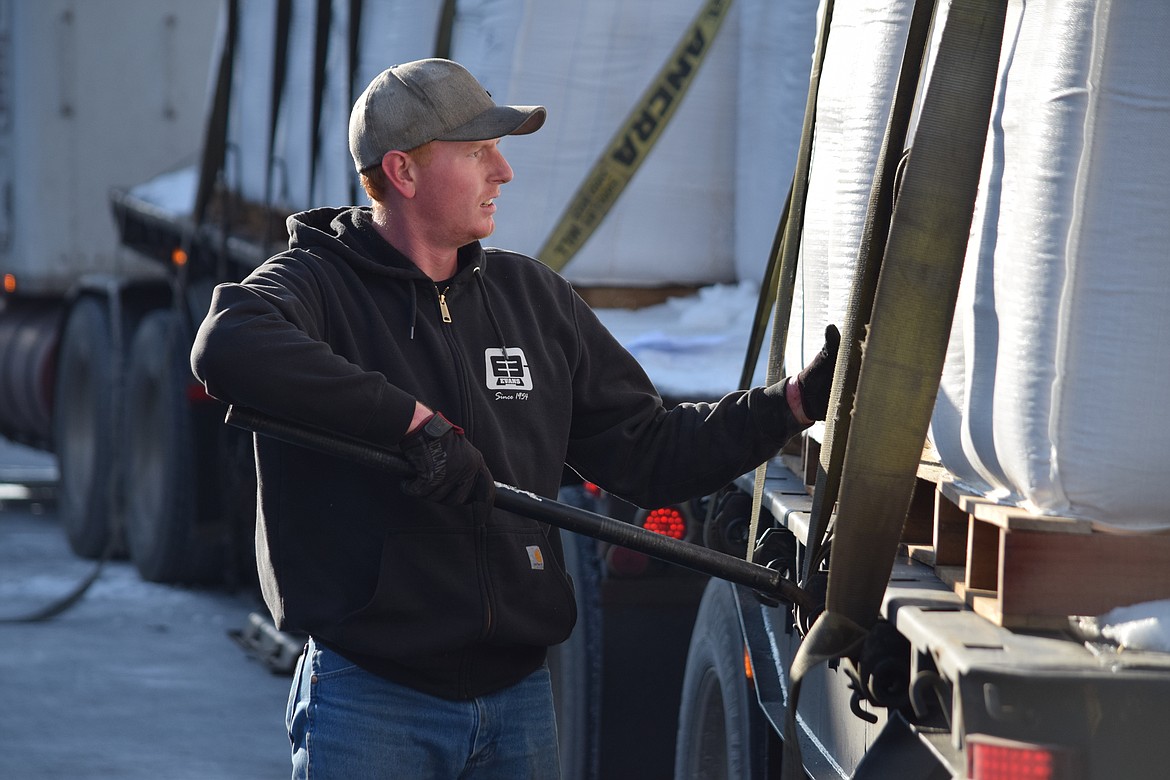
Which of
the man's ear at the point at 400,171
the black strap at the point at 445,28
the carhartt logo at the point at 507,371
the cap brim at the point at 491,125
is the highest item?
the black strap at the point at 445,28

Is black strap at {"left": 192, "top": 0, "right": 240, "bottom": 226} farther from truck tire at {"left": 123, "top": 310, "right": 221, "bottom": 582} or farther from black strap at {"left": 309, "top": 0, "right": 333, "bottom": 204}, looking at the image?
black strap at {"left": 309, "top": 0, "right": 333, "bottom": 204}

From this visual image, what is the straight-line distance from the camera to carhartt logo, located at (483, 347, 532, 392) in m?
2.58

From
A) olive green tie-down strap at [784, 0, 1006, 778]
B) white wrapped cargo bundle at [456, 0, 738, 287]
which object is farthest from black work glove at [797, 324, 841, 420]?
white wrapped cargo bundle at [456, 0, 738, 287]

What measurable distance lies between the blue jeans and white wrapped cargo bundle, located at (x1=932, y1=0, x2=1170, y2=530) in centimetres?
99

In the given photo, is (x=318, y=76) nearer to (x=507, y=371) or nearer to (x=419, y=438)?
(x=507, y=371)

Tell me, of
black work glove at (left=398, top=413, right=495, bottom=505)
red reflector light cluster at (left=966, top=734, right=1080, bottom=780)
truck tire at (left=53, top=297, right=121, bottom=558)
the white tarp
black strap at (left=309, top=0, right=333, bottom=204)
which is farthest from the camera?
truck tire at (left=53, top=297, right=121, bottom=558)

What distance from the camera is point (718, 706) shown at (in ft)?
11.7

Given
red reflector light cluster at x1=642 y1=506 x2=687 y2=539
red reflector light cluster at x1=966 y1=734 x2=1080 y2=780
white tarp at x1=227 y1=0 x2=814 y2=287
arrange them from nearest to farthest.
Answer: red reflector light cluster at x1=966 y1=734 x2=1080 y2=780, red reflector light cluster at x1=642 y1=506 x2=687 y2=539, white tarp at x1=227 y1=0 x2=814 y2=287

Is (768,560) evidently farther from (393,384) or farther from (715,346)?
(715,346)

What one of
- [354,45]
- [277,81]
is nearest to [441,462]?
[354,45]

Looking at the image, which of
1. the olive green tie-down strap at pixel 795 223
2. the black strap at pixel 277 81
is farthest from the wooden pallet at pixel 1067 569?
the black strap at pixel 277 81

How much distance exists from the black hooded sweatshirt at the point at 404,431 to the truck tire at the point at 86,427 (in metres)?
6.40

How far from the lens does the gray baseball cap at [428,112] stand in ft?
8.24

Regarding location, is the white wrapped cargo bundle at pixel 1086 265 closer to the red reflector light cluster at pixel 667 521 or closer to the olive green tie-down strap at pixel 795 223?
the olive green tie-down strap at pixel 795 223
